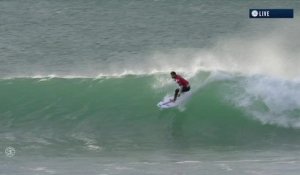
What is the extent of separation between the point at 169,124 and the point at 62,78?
6.45 meters

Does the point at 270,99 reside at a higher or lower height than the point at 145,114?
higher

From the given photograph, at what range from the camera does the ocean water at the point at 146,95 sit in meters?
21.7

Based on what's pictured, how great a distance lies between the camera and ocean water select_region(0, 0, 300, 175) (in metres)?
21.7

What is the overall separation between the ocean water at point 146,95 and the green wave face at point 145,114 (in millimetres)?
35

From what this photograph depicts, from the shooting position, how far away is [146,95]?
2805 centimetres

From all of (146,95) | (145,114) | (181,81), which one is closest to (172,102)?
(181,81)

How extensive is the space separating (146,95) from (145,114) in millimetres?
1647

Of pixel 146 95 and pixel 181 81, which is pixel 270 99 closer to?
pixel 181 81

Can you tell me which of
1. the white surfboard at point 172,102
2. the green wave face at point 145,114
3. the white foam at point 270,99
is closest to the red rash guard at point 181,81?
the white surfboard at point 172,102

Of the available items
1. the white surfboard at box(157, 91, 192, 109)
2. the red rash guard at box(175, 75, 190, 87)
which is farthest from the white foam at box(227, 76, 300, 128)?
the red rash guard at box(175, 75, 190, 87)

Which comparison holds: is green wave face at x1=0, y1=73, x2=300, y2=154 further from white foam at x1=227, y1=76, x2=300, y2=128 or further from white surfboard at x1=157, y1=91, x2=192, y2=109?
white surfboard at x1=157, y1=91, x2=192, y2=109

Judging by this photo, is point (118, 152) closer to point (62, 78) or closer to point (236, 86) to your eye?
point (236, 86)

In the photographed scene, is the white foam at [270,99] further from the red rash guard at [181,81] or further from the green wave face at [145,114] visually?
the red rash guard at [181,81]

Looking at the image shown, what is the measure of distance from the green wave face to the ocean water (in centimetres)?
3
